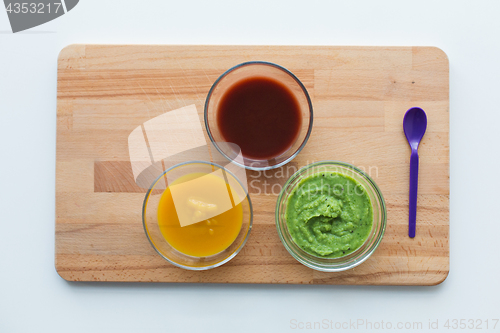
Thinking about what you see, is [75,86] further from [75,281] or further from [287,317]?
[287,317]

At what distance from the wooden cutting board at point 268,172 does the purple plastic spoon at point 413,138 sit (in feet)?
0.11

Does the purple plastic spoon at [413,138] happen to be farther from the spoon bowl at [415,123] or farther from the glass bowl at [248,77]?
the glass bowl at [248,77]

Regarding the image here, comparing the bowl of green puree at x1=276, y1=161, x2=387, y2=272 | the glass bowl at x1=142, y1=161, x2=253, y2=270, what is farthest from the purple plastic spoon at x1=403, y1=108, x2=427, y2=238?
the glass bowl at x1=142, y1=161, x2=253, y2=270

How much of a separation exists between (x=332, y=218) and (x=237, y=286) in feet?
1.94

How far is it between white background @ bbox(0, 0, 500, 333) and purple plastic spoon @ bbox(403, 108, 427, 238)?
0.24 metres

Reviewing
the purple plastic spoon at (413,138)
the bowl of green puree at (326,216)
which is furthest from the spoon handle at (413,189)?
the bowl of green puree at (326,216)

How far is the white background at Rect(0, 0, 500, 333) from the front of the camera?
5.85ft

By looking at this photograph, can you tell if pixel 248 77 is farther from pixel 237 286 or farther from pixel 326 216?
pixel 237 286

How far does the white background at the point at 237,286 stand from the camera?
1782 mm

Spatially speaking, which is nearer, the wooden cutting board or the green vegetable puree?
the green vegetable puree

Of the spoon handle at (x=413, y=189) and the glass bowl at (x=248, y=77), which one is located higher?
the glass bowl at (x=248, y=77)

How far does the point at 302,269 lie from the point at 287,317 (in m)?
0.27

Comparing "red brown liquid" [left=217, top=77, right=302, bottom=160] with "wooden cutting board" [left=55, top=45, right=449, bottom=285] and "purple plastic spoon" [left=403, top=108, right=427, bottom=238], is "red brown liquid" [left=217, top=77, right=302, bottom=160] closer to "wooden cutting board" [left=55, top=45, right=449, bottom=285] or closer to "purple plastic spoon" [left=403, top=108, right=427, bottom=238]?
"wooden cutting board" [left=55, top=45, right=449, bottom=285]

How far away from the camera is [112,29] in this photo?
1.84m
